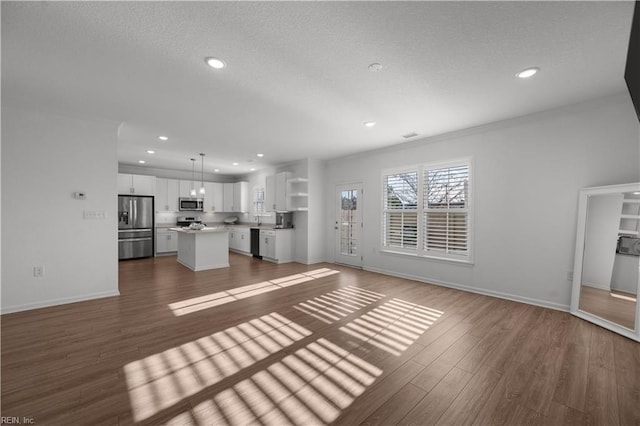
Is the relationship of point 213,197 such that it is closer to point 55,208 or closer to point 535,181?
point 55,208

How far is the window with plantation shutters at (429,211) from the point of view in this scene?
4.55 m

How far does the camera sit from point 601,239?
319 cm

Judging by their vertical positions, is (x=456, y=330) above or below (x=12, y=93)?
below

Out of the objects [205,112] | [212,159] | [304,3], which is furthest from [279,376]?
[212,159]

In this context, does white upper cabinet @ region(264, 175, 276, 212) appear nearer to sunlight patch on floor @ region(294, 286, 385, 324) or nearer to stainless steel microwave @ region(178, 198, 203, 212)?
stainless steel microwave @ region(178, 198, 203, 212)

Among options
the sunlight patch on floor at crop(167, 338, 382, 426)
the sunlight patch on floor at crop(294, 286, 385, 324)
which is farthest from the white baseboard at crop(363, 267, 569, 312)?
the sunlight patch on floor at crop(167, 338, 382, 426)

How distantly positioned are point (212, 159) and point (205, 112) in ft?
11.4

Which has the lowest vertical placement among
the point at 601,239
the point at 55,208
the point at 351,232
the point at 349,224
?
the point at 351,232

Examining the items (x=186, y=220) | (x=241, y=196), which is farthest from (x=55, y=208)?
(x=241, y=196)

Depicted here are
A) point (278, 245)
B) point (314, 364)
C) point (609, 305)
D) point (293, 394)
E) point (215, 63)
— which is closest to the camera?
point (293, 394)

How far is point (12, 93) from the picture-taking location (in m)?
3.04

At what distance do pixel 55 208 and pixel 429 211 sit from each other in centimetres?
601

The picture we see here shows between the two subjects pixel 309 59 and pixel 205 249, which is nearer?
pixel 309 59

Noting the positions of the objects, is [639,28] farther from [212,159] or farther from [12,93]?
[212,159]
